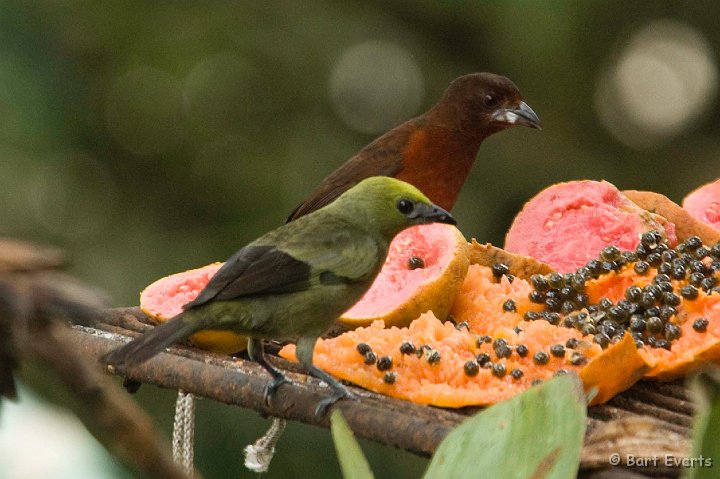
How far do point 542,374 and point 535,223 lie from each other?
3.74 feet

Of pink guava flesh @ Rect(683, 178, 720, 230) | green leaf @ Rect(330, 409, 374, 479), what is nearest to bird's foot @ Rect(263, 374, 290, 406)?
green leaf @ Rect(330, 409, 374, 479)

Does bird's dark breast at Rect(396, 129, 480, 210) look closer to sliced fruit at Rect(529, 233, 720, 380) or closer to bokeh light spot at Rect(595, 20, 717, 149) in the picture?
sliced fruit at Rect(529, 233, 720, 380)

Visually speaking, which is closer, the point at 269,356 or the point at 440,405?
the point at 440,405

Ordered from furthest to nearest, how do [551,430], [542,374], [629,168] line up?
[629,168] → [542,374] → [551,430]

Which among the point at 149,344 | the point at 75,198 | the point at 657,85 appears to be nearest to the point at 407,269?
the point at 149,344

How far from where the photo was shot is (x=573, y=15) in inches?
239

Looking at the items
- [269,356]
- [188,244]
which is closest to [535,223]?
[269,356]

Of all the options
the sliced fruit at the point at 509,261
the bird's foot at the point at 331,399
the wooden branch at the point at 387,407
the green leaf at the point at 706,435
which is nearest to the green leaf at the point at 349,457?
the green leaf at the point at 706,435

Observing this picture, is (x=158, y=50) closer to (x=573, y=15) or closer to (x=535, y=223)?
(x=573, y=15)

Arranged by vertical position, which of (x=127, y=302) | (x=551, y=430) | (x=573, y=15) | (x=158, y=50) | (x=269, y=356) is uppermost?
(x=573, y=15)

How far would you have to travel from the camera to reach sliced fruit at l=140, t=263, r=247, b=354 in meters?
2.51

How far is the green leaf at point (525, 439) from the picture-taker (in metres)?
1.10

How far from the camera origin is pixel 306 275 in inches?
87.2

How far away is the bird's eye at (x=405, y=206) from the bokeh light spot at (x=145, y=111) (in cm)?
353
